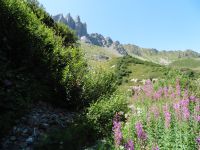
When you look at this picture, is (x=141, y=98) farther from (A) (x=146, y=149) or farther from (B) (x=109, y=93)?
(A) (x=146, y=149)

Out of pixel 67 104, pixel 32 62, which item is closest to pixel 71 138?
pixel 67 104

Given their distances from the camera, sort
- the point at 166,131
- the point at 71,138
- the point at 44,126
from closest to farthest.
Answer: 1. the point at 166,131
2. the point at 71,138
3. the point at 44,126

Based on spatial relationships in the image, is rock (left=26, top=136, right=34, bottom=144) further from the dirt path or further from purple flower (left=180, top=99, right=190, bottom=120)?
purple flower (left=180, top=99, right=190, bottom=120)

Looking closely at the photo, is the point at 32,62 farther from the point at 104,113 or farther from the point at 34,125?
the point at 104,113

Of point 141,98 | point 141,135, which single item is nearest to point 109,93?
point 141,98

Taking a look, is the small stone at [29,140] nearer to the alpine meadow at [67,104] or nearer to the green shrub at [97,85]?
the alpine meadow at [67,104]

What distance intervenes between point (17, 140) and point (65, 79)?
407 cm

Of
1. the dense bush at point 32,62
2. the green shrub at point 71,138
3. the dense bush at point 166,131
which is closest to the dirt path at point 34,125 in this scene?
the green shrub at point 71,138

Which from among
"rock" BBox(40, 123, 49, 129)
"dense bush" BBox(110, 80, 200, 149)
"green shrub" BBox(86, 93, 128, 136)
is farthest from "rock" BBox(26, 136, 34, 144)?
"dense bush" BBox(110, 80, 200, 149)

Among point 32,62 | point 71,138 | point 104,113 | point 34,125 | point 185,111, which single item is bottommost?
point 71,138

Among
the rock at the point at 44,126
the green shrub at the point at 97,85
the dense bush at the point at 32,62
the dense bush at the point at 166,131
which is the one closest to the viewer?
the dense bush at the point at 166,131

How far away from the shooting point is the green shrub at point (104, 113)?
11.4 meters

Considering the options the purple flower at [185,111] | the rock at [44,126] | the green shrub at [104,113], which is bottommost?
the rock at [44,126]

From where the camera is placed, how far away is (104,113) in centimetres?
1205
